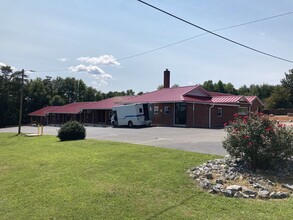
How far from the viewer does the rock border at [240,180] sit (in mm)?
7566

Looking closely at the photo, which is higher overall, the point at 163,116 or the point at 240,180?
the point at 163,116

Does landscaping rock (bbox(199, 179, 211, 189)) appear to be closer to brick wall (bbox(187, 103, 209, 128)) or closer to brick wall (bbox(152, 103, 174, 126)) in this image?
brick wall (bbox(187, 103, 209, 128))

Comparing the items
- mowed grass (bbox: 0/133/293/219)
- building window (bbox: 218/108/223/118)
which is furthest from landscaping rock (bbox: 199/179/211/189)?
building window (bbox: 218/108/223/118)

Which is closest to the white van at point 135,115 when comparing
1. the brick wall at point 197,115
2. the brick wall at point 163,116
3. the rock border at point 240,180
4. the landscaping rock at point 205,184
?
the brick wall at point 163,116

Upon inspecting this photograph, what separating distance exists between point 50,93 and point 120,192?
74.5 m

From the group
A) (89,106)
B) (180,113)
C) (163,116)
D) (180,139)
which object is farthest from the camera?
(89,106)

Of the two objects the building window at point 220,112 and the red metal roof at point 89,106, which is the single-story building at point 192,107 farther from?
the red metal roof at point 89,106

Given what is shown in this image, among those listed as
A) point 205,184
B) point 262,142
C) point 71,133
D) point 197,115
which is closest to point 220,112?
point 197,115

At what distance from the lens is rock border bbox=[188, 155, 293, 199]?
757 centimetres

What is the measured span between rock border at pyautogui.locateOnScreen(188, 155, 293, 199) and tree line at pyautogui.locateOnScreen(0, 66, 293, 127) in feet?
208

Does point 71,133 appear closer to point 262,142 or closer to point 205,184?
point 205,184

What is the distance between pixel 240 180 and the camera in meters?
8.47

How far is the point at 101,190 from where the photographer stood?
27.9ft

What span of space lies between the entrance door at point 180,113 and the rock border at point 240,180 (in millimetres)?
23044
